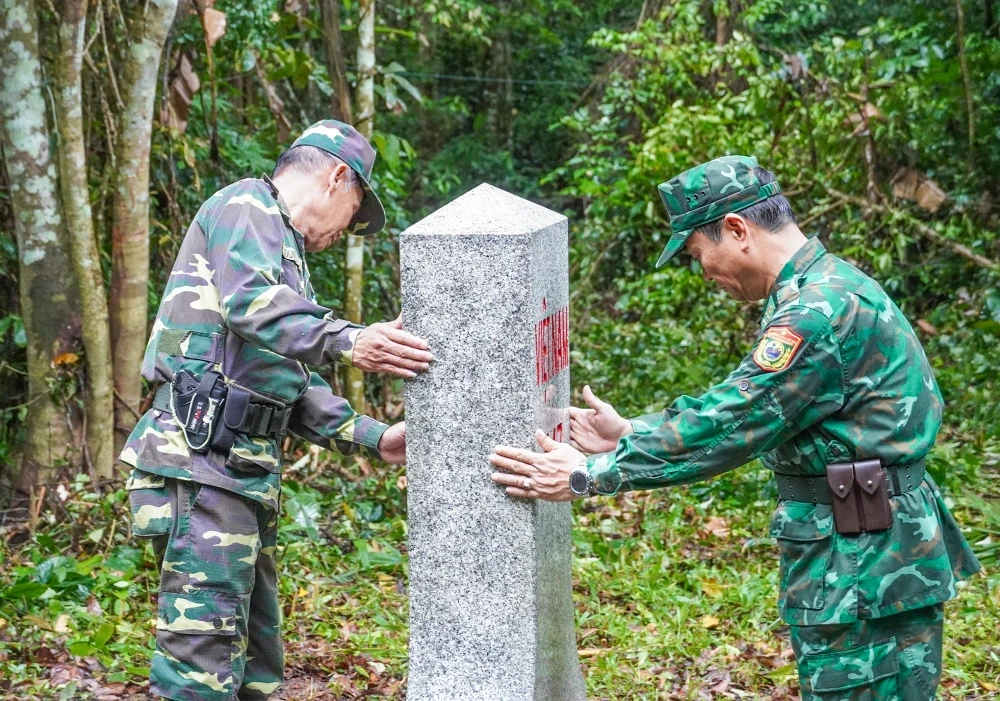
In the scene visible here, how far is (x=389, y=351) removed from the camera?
267 cm

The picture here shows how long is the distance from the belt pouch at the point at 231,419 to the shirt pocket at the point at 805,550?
1.45m

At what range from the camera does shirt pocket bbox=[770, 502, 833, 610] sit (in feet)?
7.98

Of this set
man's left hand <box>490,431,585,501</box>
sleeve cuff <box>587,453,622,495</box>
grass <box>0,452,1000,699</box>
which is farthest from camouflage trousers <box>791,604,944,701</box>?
grass <box>0,452,1000,699</box>

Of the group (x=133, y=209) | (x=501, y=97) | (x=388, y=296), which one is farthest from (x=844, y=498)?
(x=501, y=97)

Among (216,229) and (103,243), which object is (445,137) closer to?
(103,243)

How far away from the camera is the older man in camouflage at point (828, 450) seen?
2373 millimetres

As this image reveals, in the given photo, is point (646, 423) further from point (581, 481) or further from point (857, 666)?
point (857, 666)

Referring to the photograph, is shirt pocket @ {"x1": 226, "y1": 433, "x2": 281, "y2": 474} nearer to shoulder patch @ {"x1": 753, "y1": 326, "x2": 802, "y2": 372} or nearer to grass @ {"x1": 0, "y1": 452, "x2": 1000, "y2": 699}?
grass @ {"x1": 0, "y1": 452, "x2": 1000, "y2": 699}

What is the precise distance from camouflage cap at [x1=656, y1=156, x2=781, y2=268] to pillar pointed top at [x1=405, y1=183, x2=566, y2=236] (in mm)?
381

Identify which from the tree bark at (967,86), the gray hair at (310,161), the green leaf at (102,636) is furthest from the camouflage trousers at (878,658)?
the tree bark at (967,86)

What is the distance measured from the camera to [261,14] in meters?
6.03

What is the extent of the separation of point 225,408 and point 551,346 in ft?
3.01

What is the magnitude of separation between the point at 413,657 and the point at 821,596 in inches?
43.4

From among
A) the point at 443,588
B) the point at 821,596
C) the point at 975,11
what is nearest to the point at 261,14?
the point at 443,588
